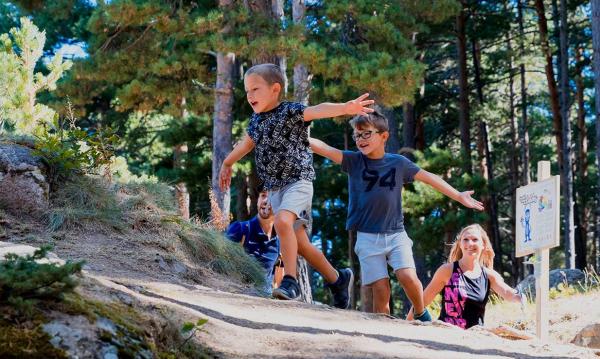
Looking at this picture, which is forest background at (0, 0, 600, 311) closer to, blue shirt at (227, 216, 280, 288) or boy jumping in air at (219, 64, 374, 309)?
blue shirt at (227, 216, 280, 288)

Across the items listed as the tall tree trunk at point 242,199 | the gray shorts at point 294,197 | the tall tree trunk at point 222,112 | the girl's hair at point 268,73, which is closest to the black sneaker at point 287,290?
the gray shorts at point 294,197

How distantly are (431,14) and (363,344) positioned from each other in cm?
1235

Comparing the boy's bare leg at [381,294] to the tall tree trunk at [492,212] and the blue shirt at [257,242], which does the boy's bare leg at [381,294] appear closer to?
the blue shirt at [257,242]

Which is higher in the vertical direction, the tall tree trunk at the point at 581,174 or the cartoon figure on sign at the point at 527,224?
the tall tree trunk at the point at 581,174

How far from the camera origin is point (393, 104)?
1330 centimetres

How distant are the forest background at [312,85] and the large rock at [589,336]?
4.47ft

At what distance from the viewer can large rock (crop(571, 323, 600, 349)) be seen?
7656mm

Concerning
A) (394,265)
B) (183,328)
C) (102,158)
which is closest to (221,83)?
(102,158)

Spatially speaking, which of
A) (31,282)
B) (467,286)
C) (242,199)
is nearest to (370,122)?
(467,286)

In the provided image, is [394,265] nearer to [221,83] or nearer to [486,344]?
[486,344]

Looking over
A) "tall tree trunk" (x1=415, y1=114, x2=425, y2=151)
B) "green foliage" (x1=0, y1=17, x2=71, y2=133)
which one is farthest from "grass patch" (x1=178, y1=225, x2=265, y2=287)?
"tall tree trunk" (x1=415, y1=114, x2=425, y2=151)

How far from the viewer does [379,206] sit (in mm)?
6133

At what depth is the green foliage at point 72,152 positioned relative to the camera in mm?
6344

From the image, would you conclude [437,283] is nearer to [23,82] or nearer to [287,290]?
[287,290]
